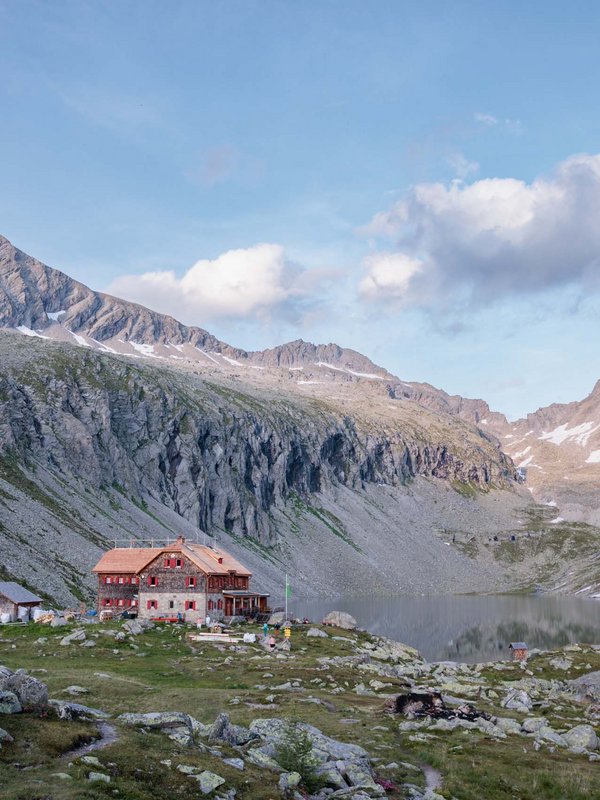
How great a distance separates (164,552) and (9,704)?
6465cm

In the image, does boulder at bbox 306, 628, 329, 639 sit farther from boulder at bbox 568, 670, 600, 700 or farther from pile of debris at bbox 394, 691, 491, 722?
pile of debris at bbox 394, 691, 491, 722

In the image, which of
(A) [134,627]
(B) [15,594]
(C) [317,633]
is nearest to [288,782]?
(A) [134,627]

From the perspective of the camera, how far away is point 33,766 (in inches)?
958

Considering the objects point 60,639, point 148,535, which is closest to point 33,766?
point 60,639

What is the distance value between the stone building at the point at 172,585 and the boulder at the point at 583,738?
55.3m

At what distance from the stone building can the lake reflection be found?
27335mm

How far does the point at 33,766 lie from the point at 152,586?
69717mm

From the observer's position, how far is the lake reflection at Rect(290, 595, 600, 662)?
384 ft

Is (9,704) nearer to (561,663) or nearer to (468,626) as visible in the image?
(561,663)

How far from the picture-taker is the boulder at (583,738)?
4112 cm

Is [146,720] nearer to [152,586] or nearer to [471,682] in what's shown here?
[471,682]

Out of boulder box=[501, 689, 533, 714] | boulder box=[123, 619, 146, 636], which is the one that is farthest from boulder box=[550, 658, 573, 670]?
boulder box=[123, 619, 146, 636]

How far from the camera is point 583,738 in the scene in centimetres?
4169

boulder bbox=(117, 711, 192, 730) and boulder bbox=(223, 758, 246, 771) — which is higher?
boulder bbox=(117, 711, 192, 730)
